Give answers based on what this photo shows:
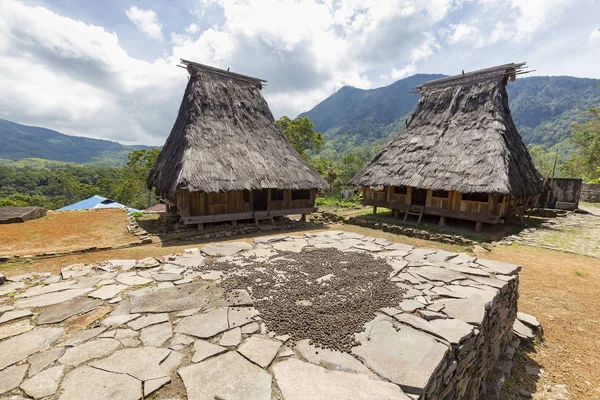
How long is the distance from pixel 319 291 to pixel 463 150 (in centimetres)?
1129

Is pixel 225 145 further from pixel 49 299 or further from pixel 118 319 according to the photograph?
pixel 118 319

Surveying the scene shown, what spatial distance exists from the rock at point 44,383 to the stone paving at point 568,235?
12354 millimetres

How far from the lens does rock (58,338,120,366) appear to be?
2.31m

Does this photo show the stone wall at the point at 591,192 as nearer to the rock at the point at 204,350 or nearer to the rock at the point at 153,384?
the rock at the point at 204,350

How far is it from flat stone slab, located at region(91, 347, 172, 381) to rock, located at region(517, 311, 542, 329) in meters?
6.10

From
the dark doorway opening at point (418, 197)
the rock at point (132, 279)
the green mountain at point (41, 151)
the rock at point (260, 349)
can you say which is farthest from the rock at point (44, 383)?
the green mountain at point (41, 151)

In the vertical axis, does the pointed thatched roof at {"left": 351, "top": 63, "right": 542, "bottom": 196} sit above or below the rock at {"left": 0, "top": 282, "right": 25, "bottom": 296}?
above

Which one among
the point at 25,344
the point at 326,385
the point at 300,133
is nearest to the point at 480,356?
the point at 326,385

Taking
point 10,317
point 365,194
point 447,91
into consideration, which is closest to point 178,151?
point 10,317

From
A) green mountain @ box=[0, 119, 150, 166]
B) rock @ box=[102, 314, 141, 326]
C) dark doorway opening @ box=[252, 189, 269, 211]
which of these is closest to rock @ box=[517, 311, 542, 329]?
rock @ box=[102, 314, 141, 326]

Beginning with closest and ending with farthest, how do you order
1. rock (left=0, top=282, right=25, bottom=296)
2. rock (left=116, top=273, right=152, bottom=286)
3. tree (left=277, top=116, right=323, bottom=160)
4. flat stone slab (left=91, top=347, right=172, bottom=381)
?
flat stone slab (left=91, top=347, right=172, bottom=381), rock (left=0, top=282, right=25, bottom=296), rock (left=116, top=273, right=152, bottom=286), tree (left=277, top=116, right=323, bottom=160)

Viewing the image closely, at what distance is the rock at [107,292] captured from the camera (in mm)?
3432

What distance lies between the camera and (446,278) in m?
4.14

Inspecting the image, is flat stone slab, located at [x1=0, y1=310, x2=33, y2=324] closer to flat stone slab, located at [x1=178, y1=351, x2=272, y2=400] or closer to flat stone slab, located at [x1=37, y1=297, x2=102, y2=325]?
flat stone slab, located at [x1=37, y1=297, x2=102, y2=325]
